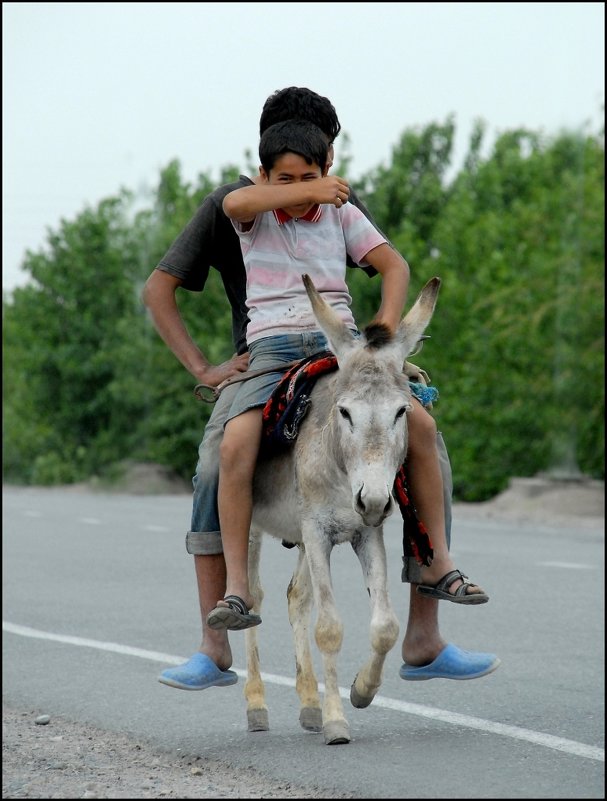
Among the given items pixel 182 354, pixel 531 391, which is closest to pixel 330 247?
pixel 182 354

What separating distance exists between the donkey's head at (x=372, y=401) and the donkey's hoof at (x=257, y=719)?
222 cm

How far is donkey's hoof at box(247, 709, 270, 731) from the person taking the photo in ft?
24.3

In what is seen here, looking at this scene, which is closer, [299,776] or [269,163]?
[269,163]

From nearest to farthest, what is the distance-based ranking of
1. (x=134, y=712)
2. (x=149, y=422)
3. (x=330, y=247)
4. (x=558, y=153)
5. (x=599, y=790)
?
1. (x=330, y=247)
2. (x=599, y=790)
3. (x=134, y=712)
4. (x=149, y=422)
5. (x=558, y=153)

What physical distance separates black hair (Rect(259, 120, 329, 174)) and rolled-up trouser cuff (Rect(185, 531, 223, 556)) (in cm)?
146

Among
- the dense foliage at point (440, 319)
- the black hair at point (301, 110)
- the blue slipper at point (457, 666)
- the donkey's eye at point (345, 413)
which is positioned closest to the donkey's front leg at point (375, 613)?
the blue slipper at point (457, 666)

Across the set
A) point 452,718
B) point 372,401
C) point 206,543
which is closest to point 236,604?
point 206,543

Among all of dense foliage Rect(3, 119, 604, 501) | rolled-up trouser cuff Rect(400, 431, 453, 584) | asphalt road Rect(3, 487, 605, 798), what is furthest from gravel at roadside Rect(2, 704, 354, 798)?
dense foliage Rect(3, 119, 604, 501)

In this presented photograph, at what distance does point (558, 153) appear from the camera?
57656 mm

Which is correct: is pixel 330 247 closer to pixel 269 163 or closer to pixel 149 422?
pixel 269 163

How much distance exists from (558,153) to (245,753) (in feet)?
172

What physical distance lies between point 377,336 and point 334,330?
0.49ft

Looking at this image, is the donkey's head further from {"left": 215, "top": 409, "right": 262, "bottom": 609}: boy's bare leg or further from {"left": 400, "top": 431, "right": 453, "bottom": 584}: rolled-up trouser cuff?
{"left": 400, "top": 431, "right": 453, "bottom": 584}: rolled-up trouser cuff

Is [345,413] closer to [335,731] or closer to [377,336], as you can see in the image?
[377,336]
